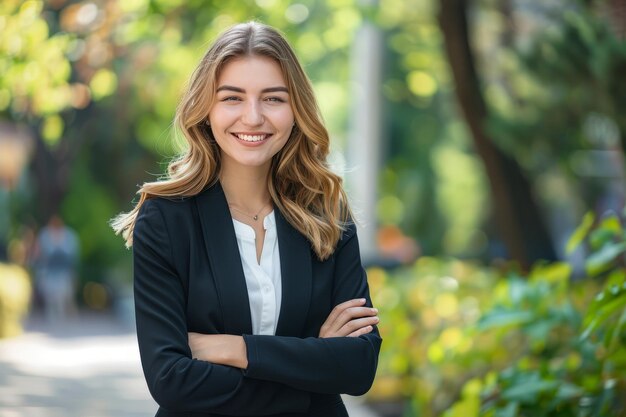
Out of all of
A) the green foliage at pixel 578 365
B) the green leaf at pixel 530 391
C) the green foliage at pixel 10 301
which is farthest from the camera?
the green foliage at pixel 10 301

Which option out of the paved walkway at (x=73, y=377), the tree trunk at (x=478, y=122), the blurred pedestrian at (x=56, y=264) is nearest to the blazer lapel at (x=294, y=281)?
the paved walkway at (x=73, y=377)

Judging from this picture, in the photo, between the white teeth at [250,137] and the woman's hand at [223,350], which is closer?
the woman's hand at [223,350]

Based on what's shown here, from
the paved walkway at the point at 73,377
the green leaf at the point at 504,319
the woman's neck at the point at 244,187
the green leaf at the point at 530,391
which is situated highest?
the paved walkway at the point at 73,377

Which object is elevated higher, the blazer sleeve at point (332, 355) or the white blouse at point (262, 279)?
the white blouse at point (262, 279)

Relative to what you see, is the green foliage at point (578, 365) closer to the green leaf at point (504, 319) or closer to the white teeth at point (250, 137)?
the green leaf at point (504, 319)

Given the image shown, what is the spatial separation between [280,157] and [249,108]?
11.2 inches

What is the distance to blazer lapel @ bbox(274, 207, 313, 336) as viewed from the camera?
10.5ft

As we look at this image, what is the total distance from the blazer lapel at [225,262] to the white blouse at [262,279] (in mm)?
49

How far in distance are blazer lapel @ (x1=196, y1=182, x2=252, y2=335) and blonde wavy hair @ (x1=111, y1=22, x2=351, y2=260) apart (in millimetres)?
73

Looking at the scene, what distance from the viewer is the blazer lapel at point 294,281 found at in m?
3.20

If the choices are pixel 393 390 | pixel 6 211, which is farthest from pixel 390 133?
pixel 393 390

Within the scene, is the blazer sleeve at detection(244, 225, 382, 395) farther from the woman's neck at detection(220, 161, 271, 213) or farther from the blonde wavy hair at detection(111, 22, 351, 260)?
the woman's neck at detection(220, 161, 271, 213)

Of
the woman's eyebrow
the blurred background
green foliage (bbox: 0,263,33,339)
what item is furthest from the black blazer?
green foliage (bbox: 0,263,33,339)

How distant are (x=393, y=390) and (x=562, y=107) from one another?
2701 mm
